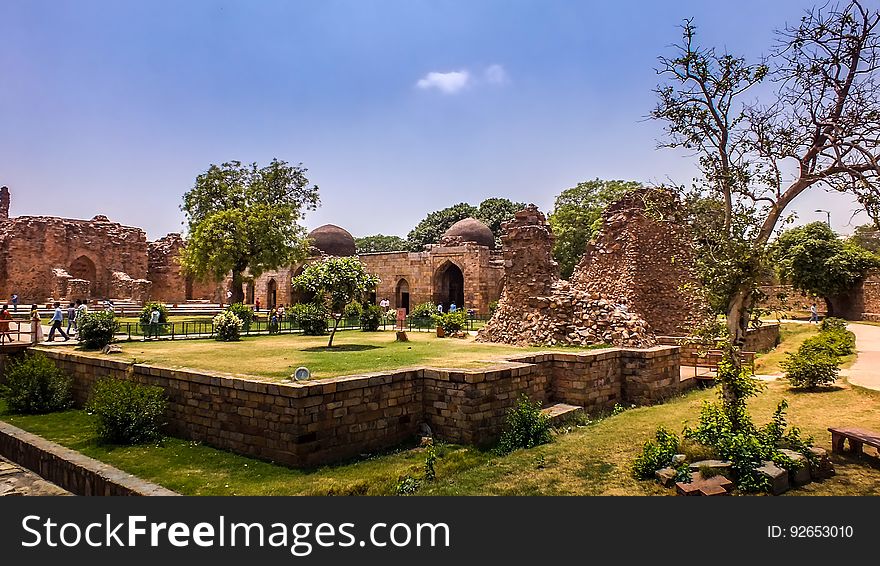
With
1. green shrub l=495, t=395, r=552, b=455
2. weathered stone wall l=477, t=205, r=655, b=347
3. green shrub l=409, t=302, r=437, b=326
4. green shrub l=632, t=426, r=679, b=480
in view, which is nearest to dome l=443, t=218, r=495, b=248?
green shrub l=409, t=302, r=437, b=326

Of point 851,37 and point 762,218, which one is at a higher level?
point 851,37

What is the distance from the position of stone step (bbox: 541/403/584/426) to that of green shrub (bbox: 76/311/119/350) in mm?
9890

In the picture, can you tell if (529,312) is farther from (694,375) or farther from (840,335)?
(840,335)

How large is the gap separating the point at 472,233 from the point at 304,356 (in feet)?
78.3

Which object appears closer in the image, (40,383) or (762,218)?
(762,218)

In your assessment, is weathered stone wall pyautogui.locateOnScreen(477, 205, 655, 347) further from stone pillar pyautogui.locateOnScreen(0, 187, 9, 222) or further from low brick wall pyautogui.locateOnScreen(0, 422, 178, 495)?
stone pillar pyautogui.locateOnScreen(0, 187, 9, 222)

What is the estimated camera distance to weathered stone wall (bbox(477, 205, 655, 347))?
42.8 ft

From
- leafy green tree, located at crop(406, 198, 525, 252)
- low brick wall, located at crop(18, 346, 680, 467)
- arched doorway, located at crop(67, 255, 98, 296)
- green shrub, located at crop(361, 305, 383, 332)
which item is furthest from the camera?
leafy green tree, located at crop(406, 198, 525, 252)

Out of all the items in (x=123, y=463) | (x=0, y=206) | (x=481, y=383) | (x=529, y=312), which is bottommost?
(x=123, y=463)

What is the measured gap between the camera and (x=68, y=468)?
754 cm

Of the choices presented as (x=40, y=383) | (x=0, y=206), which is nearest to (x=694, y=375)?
(x=40, y=383)

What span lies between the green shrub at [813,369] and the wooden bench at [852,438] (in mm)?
4309

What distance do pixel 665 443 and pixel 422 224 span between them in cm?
5019

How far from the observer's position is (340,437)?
24.8 feet
